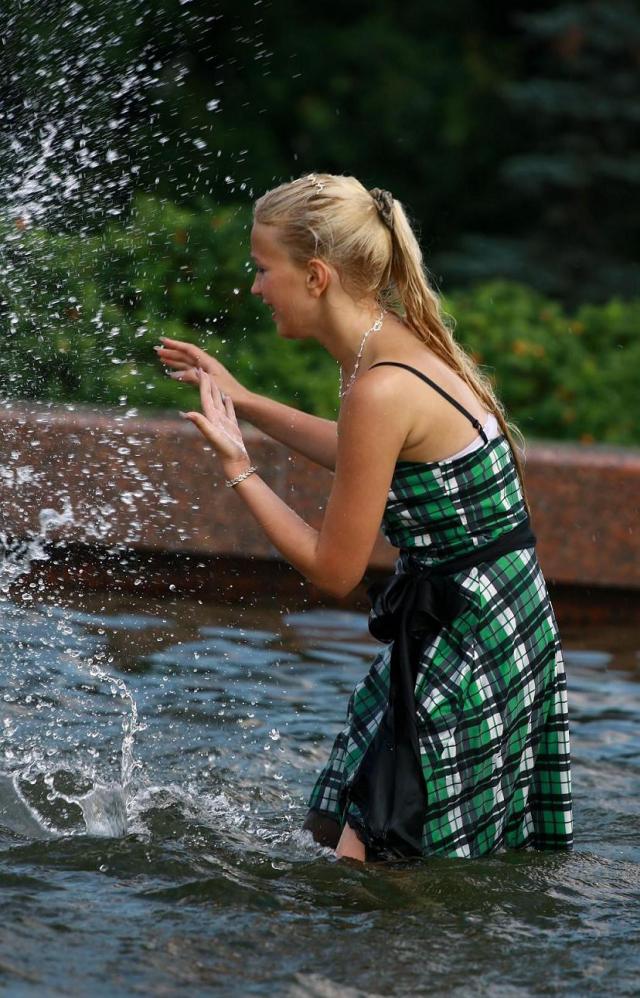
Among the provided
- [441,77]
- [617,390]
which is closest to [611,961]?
[617,390]

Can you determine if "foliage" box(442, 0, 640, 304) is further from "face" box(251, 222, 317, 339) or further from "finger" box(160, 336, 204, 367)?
"face" box(251, 222, 317, 339)

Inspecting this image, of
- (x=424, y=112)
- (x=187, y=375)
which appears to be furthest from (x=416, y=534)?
(x=424, y=112)

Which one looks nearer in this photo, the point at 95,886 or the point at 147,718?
the point at 95,886

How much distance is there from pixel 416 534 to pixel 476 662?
29 cm

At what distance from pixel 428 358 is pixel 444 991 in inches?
48.5

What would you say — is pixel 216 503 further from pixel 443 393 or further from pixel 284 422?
pixel 443 393

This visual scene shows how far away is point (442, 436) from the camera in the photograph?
121 inches

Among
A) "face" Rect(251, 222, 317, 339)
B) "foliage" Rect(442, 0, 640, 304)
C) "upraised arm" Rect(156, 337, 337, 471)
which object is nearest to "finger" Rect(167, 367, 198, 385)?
"upraised arm" Rect(156, 337, 337, 471)

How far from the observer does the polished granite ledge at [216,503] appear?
5.62 m

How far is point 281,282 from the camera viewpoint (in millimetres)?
3131

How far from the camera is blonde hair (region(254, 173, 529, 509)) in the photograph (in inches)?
A: 122

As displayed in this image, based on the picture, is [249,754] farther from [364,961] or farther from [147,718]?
[364,961]

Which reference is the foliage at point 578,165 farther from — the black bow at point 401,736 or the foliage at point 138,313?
the black bow at point 401,736

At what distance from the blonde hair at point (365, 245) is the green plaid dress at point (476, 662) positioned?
0.16m
